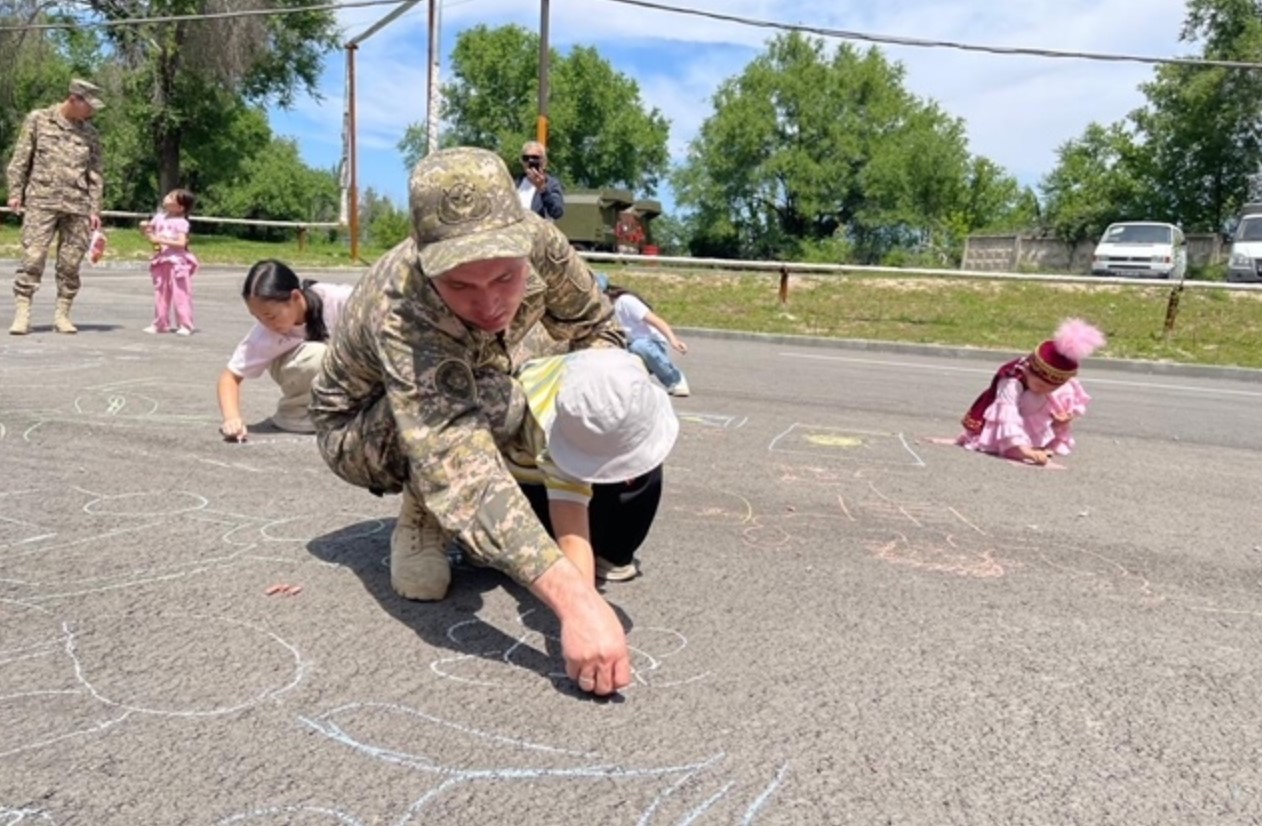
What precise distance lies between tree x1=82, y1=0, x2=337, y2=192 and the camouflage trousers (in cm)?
2338

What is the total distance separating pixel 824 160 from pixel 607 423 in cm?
5305

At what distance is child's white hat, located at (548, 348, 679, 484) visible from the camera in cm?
225

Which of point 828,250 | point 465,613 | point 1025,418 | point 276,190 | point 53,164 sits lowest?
point 465,613

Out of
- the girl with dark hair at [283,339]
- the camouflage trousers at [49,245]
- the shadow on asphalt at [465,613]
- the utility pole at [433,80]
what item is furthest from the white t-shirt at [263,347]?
the utility pole at [433,80]

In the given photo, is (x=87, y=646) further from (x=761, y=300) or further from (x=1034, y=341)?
(x=761, y=300)

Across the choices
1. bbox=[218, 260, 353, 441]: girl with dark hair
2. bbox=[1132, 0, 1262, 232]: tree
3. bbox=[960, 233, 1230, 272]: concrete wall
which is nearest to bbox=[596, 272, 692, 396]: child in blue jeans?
bbox=[218, 260, 353, 441]: girl with dark hair

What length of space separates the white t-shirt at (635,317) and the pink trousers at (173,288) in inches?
151

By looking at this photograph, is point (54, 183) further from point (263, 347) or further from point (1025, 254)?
point (1025, 254)

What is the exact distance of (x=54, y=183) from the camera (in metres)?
7.13

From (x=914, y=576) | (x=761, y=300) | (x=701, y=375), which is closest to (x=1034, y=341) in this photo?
(x=761, y=300)

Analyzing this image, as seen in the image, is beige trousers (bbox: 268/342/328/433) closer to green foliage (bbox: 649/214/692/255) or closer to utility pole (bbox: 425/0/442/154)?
utility pole (bbox: 425/0/442/154)

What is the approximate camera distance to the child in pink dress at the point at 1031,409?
478cm

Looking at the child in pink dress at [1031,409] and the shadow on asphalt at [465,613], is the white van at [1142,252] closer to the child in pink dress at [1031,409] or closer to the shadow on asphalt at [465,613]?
the child in pink dress at [1031,409]

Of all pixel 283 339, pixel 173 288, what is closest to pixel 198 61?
pixel 173 288
